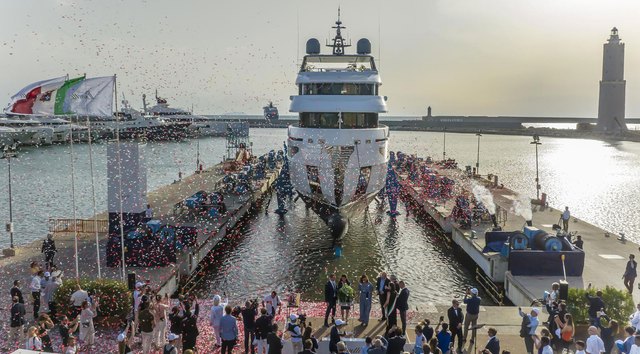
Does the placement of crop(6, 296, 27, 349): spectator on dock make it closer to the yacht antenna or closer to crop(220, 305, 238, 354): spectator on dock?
crop(220, 305, 238, 354): spectator on dock

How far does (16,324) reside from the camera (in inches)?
506

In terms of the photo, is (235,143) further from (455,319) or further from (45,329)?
(455,319)

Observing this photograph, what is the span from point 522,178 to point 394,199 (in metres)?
40.3

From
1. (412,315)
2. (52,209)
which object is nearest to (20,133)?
(52,209)

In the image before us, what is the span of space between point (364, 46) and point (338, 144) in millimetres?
11129

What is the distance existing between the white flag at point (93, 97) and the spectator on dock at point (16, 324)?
6.38m

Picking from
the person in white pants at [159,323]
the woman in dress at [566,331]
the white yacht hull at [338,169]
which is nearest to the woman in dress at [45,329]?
the person in white pants at [159,323]

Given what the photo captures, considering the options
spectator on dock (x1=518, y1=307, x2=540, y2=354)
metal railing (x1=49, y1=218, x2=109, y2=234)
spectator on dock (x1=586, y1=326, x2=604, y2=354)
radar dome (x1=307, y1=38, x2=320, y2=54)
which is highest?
radar dome (x1=307, y1=38, x2=320, y2=54)

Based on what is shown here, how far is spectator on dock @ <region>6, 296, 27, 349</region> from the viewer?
41.8 feet

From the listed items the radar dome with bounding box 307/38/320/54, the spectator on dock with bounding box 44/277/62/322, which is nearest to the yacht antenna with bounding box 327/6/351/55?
the radar dome with bounding box 307/38/320/54

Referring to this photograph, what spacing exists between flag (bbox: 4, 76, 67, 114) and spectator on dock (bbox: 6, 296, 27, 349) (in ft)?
19.9

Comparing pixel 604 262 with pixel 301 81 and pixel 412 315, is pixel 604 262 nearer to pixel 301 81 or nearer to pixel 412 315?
pixel 412 315

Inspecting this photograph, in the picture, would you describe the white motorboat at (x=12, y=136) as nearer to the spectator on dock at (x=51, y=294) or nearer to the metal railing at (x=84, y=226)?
the metal railing at (x=84, y=226)

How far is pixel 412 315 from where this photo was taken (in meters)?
15.6
